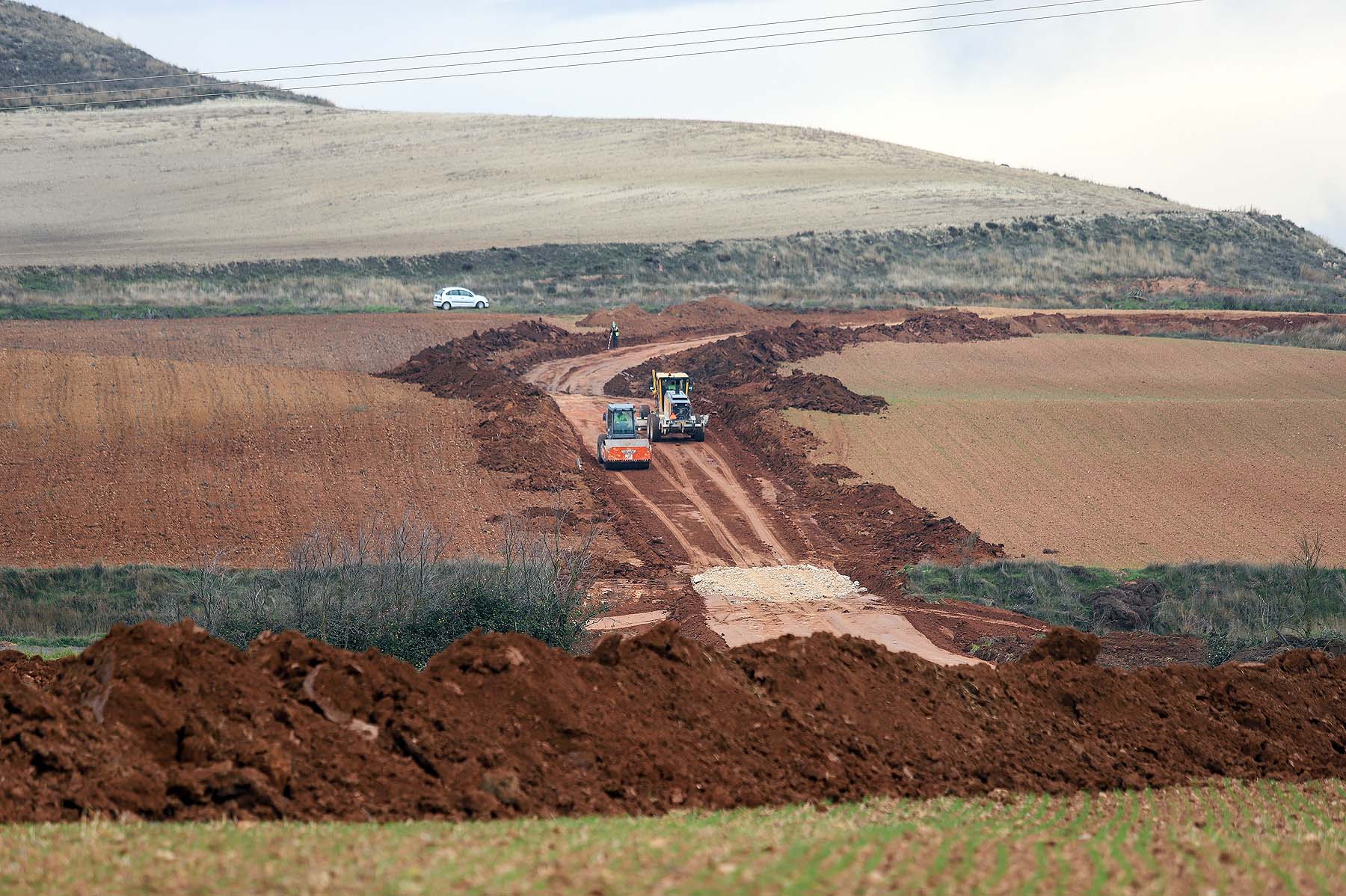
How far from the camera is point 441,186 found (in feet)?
313

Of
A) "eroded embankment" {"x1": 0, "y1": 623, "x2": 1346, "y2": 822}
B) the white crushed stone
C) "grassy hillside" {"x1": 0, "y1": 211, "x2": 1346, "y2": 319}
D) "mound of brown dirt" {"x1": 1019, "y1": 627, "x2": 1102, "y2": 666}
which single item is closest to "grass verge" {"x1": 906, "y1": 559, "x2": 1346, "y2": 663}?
the white crushed stone

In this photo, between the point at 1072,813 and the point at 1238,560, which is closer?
the point at 1072,813

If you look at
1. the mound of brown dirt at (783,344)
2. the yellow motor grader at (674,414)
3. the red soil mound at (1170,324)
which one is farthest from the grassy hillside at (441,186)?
the yellow motor grader at (674,414)

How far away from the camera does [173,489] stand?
31844mm

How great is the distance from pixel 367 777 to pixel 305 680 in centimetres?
164

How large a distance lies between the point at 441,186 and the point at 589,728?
87367 mm

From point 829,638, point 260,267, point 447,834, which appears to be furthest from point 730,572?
point 260,267

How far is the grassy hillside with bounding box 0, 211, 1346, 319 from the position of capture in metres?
65.1

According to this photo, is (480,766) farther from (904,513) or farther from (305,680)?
(904,513)

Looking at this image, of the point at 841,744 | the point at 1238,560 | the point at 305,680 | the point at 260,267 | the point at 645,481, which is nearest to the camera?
the point at 305,680

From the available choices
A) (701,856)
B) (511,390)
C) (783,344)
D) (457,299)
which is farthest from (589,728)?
(457,299)

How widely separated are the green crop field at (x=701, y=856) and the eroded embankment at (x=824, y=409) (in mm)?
17189

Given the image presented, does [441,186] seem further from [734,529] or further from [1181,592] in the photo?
[1181,592]

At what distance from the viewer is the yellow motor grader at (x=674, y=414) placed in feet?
133
